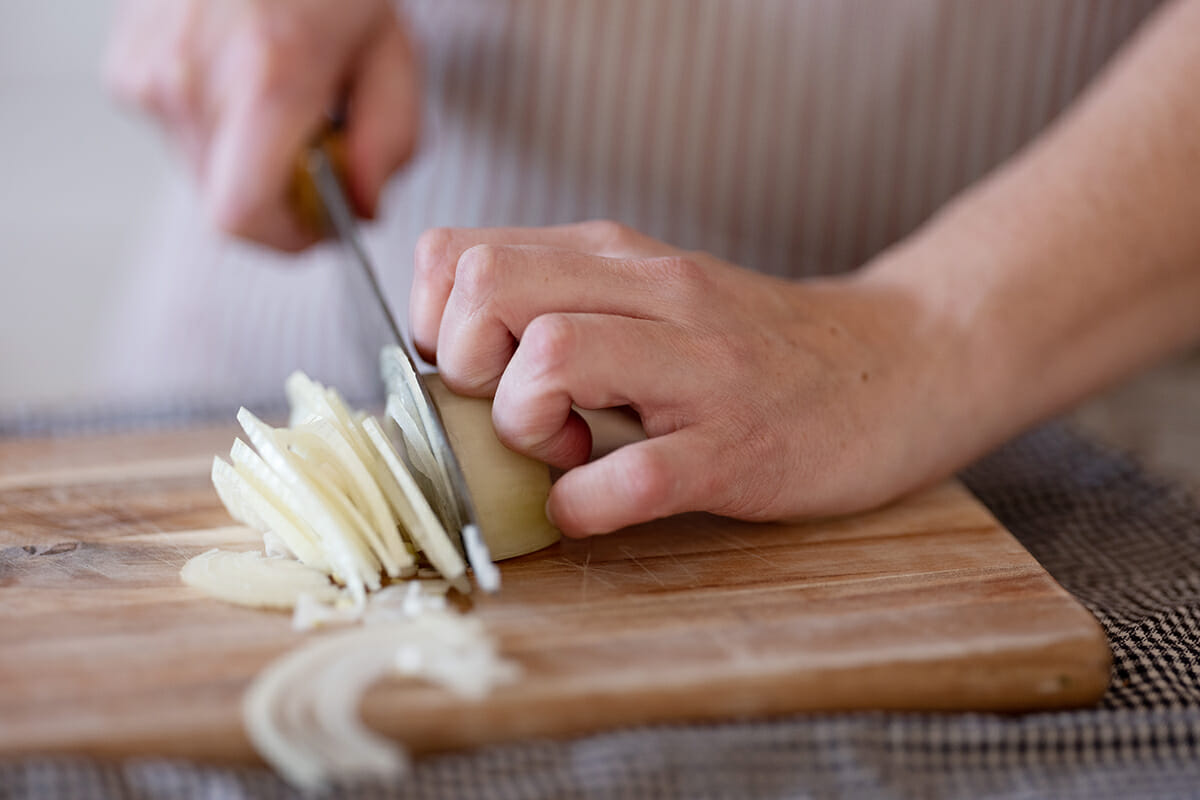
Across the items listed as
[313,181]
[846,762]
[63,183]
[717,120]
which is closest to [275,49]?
[313,181]

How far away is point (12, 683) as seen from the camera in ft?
1.91

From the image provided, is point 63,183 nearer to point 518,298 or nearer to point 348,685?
point 518,298

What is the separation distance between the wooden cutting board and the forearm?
0.49 feet

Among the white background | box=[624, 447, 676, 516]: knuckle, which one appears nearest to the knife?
box=[624, 447, 676, 516]: knuckle

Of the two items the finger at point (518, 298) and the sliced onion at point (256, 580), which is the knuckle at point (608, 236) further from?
the sliced onion at point (256, 580)

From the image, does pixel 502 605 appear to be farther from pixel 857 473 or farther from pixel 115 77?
pixel 115 77

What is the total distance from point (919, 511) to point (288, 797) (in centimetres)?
53

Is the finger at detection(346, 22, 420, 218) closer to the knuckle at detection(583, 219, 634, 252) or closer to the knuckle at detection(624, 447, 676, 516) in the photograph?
the knuckle at detection(583, 219, 634, 252)

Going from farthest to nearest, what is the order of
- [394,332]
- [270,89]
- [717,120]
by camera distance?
[717,120], [270,89], [394,332]

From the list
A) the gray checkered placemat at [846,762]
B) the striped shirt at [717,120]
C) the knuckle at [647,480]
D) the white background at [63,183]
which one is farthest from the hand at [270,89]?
the white background at [63,183]

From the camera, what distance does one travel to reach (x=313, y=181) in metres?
1.29

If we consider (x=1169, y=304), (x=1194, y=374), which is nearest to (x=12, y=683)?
(x=1169, y=304)

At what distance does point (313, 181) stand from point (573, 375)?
2.38 ft

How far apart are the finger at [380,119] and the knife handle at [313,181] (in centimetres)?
1
